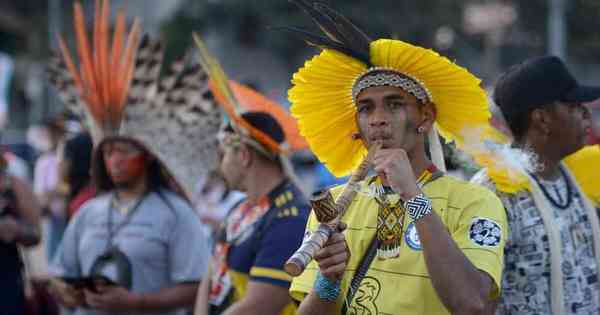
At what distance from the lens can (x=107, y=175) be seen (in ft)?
19.5

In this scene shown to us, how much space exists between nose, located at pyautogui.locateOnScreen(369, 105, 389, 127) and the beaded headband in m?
0.09

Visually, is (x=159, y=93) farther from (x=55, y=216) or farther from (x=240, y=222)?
(x=55, y=216)

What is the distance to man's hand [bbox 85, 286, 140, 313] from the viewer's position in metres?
5.36

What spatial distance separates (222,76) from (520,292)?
2044mm

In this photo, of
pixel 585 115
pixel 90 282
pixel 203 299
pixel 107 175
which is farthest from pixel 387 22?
pixel 585 115

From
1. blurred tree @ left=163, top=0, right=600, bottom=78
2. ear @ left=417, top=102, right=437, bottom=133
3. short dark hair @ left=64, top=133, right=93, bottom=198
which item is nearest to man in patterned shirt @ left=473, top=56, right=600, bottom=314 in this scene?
ear @ left=417, top=102, right=437, bottom=133

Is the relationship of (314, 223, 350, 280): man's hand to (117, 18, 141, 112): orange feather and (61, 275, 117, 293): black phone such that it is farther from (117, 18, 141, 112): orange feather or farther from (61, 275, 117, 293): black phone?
(117, 18, 141, 112): orange feather

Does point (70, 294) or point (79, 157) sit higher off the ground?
point (79, 157)

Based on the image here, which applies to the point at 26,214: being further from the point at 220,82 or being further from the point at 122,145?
the point at 220,82

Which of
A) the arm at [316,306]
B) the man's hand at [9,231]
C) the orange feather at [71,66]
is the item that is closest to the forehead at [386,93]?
the arm at [316,306]

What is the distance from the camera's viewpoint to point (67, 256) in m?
5.78

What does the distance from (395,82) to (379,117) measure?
0.14 m

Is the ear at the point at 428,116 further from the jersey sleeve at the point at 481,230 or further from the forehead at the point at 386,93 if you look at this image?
the jersey sleeve at the point at 481,230

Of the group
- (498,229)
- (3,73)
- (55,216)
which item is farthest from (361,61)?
(3,73)
